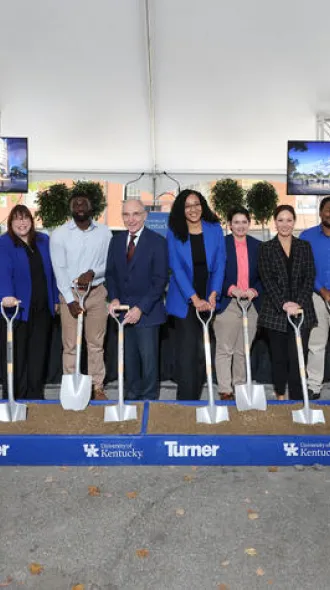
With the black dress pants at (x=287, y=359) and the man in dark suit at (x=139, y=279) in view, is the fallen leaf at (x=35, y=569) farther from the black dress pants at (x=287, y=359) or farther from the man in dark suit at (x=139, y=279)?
the black dress pants at (x=287, y=359)

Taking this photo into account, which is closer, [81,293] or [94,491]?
[94,491]

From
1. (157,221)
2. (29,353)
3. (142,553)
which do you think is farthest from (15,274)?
(157,221)

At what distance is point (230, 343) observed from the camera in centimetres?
393

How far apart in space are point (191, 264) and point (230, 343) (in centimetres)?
78

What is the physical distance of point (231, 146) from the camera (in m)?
12.9

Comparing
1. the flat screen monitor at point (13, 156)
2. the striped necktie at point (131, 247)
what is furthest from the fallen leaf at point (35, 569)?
the flat screen monitor at point (13, 156)

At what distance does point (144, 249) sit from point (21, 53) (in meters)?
6.18

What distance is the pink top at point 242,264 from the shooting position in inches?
150

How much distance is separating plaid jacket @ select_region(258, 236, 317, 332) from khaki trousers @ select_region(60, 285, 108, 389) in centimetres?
129

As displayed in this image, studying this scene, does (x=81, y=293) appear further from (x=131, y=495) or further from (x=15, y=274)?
(x=131, y=495)

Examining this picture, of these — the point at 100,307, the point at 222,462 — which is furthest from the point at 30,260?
the point at 222,462

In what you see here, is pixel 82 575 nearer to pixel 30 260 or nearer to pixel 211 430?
pixel 211 430

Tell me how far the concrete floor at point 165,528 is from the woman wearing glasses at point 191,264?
101 cm

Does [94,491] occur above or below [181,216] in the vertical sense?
below
